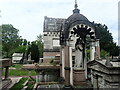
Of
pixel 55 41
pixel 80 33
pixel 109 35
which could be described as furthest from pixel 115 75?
pixel 109 35

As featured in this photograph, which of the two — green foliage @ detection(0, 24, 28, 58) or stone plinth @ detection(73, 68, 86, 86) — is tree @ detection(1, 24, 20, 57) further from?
stone plinth @ detection(73, 68, 86, 86)

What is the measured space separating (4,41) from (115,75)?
47.9m

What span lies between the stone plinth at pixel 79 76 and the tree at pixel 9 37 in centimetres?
4206

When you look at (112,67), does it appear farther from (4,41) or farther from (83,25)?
(4,41)

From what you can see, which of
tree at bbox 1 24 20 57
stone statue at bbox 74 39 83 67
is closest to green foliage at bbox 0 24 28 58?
tree at bbox 1 24 20 57

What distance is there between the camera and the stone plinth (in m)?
Result: 11.0

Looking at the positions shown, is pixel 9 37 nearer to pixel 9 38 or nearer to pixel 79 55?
pixel 9 38

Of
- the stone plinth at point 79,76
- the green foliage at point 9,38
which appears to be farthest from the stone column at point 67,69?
the green foliage at point 9,38

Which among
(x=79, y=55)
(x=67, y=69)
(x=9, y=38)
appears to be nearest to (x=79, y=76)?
(x=67, y=69)

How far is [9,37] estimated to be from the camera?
160ft

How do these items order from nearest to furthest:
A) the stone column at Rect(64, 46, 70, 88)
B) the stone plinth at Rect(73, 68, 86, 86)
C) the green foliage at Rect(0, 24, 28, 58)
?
the stone column at Rect(64, 46, 70, 88), the stone plinth at Rect(73, 68, 86, 86), the green foliage at Rect(0, 24, 28, 58)

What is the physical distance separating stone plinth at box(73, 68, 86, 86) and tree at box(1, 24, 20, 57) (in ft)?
138

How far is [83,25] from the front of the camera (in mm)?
10625

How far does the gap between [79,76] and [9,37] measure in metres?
44.2
